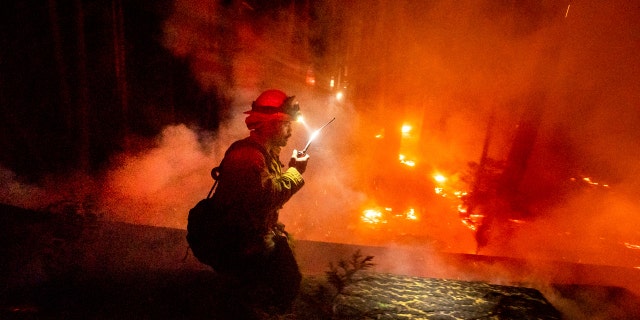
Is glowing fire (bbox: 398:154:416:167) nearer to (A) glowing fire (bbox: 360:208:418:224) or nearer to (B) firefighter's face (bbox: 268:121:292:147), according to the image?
(A) glowing fire (bbox: 360:208:418:224)

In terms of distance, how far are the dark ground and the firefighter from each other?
22 cm

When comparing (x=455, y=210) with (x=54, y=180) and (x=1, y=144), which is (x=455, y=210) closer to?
(x=54, y=180)

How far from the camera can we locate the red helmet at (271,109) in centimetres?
260

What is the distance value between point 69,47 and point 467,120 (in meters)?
6.95

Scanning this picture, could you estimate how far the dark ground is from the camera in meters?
2.64

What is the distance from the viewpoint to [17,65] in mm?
5125

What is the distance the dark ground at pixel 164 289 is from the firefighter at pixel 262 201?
22 centimetres

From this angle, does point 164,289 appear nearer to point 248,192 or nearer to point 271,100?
point 248,192

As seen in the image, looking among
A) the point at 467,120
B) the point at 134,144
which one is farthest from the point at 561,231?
the point at 134,144

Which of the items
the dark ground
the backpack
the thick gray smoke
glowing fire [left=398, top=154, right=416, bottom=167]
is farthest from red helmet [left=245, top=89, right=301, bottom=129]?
glowing fire [left=398, top=154, right=416, bottom=167]

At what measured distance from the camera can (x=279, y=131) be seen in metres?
2.67

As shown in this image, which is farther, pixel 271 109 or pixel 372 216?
pixel 372 216

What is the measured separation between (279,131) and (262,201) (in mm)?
549

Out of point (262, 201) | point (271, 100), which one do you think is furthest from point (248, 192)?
point (271, 100)
